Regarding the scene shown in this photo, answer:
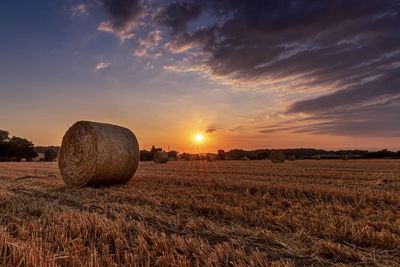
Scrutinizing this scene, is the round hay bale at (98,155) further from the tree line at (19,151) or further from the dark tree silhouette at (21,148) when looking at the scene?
the dark tree silhouette at (21,148)

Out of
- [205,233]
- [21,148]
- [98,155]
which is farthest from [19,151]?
[205,233]

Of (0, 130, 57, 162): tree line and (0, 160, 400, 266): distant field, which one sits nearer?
(0, 160, 400, 266): distant field

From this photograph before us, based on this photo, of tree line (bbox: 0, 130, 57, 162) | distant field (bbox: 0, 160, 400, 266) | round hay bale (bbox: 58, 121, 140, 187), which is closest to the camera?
distant field (bbox: 0, 160, 400, 266)

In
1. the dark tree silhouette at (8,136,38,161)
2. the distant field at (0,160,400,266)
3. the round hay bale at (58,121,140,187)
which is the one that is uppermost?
the dark tree silhouette at (8,136,38,161)

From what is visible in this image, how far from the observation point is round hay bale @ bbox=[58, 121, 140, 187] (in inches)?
417

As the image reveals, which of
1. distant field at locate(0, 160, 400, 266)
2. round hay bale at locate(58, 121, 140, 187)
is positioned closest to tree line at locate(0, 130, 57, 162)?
round hay bale at locate(58, 121, 140, 187)

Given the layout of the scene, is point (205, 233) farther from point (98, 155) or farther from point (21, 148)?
point (21, 148)

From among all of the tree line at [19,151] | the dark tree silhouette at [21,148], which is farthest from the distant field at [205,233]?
the dark tree silhouette at [21,148]

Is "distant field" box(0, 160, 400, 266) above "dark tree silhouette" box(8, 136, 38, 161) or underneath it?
underneath

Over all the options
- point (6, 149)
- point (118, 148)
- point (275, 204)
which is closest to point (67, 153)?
point (118, 148)

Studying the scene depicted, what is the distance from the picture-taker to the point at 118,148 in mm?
11039

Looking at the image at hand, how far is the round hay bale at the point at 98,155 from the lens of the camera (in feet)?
34.7

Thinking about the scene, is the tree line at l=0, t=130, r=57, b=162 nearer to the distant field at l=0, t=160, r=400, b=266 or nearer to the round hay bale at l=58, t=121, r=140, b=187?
the round hay bale at l=58, t=121, r=140, b=187

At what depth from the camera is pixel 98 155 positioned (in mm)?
10531
